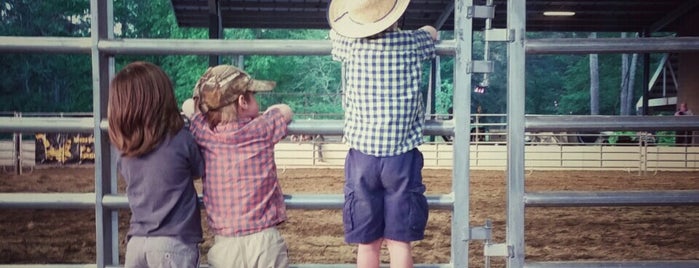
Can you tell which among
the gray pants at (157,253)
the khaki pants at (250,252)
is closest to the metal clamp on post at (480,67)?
the khaki pants at (250,252)

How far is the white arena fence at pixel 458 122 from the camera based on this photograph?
2.87 m

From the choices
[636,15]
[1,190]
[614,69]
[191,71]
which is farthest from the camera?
[614,69]

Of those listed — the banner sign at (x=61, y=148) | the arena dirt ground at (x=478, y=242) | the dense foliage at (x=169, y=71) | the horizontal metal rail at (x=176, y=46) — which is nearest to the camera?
the horizontal metal rail at (x=176, y=46)

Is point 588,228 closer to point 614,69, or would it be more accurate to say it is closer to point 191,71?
point 191,71

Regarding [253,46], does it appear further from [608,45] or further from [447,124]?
[608,45]

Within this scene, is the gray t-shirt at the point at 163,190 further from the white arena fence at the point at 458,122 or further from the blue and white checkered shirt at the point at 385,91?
the blue and white checkered shirt at the point at 385,91

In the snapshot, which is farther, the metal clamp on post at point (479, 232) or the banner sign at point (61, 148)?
the banner sign at point (61, 148)

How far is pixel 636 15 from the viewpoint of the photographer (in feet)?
70.7

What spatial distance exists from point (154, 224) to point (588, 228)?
19.4 feet

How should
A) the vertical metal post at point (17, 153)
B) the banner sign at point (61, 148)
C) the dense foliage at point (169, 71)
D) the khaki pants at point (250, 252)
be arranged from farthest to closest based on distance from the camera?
the dense foliage at point (169, 71) < the banner sign at point (61, 148) < the vertical metal post at point (17, 153) < the khaki pants at point (250, 252)

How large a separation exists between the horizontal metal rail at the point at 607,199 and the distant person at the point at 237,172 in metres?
1.04

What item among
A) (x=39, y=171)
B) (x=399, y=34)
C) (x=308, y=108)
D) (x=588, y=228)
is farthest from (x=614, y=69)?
(x=399, y=34)

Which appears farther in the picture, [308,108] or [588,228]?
[308,108]

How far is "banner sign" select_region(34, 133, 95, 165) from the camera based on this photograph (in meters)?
17.6
